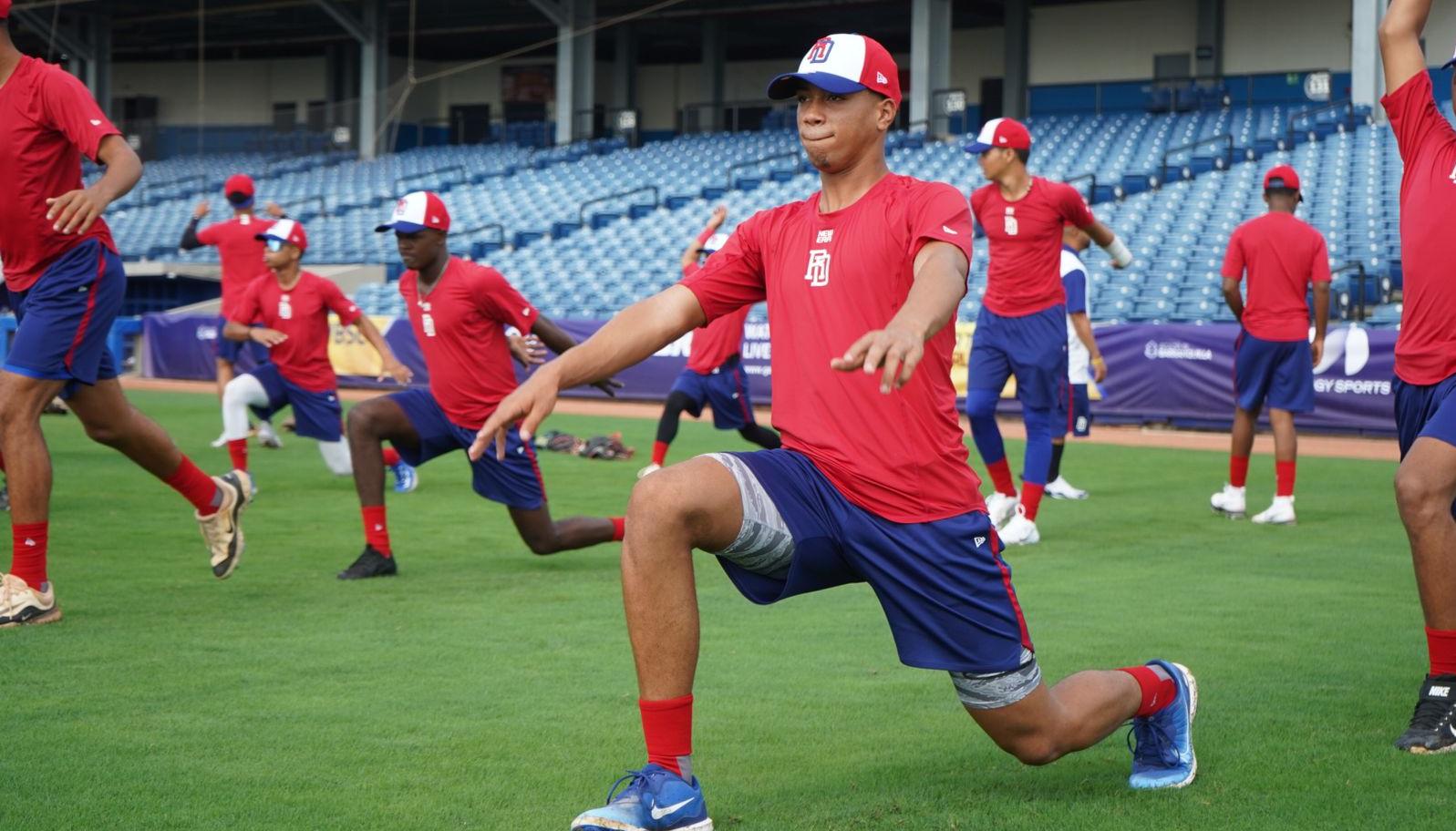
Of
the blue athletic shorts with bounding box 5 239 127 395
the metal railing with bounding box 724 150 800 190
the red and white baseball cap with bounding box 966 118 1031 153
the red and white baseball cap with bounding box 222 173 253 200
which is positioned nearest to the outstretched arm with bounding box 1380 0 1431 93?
the red and white baseball cap with bounding box 966 118 1031 153

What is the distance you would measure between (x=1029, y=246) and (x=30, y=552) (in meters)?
5.99

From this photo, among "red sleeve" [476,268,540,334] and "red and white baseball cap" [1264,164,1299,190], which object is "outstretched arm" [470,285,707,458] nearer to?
"red sleeve" [476,268,540,334]

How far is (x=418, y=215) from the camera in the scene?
7984 millimetres

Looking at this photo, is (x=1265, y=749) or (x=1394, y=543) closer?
(x=1265, y=749)

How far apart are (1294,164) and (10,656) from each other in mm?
25415

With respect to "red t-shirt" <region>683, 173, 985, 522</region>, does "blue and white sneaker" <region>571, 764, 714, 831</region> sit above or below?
below

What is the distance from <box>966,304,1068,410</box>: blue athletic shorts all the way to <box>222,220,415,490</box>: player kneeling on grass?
448 cm

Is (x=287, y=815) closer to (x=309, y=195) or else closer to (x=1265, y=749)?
(x=1265, y=749)

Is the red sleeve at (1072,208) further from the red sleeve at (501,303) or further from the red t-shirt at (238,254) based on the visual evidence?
the red t-shirt at (238,254)

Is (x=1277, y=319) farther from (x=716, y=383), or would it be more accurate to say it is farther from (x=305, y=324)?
(x=305, y=324)

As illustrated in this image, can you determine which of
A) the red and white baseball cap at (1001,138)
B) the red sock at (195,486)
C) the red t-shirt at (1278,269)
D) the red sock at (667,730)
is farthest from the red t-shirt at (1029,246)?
the red sock at (667,730)

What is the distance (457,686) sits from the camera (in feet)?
18.3

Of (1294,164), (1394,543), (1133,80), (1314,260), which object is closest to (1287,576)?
(1394,543)

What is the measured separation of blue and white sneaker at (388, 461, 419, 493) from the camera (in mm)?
12555
